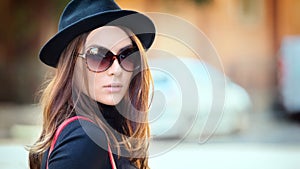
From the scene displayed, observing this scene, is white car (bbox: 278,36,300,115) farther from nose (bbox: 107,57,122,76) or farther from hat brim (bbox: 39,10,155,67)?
nose (bbox: 107,57,122,76)

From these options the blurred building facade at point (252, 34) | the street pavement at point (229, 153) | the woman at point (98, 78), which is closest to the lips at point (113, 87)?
the woman at point (98, 78)

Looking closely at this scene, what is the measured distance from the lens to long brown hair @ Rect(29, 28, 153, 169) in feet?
5.20

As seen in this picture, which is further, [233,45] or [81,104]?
[233,45]

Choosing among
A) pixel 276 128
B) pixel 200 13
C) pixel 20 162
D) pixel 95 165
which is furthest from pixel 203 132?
pixel 200 13

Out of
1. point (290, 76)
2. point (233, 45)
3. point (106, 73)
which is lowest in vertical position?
point (106, 73)

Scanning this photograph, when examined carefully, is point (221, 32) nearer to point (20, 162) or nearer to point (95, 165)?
point (20, 162)

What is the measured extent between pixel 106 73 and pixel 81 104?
102mm

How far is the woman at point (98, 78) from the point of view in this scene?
1.56 meters

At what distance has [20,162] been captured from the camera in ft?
16.7

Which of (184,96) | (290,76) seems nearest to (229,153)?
(290,76)

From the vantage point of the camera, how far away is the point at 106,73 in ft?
5.21

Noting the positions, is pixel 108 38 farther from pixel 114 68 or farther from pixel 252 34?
pixel 252 34

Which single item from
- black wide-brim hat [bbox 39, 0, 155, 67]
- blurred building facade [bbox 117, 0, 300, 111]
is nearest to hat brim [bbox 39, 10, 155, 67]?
black wide-brim hat [bbox 39, 0, 155, 67]

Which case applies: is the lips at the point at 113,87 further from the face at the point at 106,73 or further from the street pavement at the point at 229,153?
the street pavement at the point at 229,153
